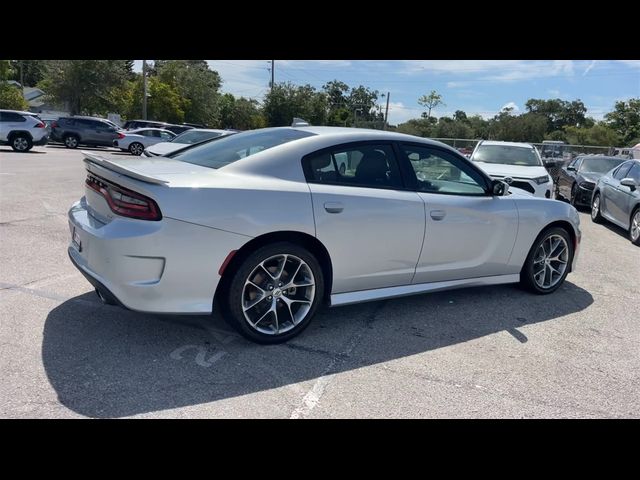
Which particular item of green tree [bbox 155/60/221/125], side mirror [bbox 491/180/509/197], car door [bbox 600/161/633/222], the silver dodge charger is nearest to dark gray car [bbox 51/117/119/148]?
green tree [bbox 155/60/221/125]

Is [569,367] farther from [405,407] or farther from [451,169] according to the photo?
[451,169]

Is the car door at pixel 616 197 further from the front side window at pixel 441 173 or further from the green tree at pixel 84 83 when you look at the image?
the green tree at pixel 84 83

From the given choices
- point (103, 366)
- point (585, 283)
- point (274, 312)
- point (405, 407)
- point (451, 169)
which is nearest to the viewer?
point (405, 407)

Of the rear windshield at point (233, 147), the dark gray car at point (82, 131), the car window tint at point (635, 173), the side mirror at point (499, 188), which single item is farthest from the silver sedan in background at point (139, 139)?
the side mirror at point (499, 188)

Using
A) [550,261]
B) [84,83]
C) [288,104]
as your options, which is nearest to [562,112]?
[288,104]

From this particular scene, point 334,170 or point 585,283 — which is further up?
point 334,170

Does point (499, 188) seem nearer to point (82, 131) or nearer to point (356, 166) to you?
point (356, 166)

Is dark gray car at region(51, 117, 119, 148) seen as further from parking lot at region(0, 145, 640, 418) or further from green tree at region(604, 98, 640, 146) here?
green tree at region(604, 98, 640, 146)

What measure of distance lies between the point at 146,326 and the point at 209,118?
1701 inches

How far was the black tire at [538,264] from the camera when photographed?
4910mm

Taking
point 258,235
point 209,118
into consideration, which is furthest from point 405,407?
point 209,118

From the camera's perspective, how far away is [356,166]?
152 inches

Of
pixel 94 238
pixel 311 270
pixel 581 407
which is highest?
pixel 94 238

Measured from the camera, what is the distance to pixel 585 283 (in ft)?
18.7
